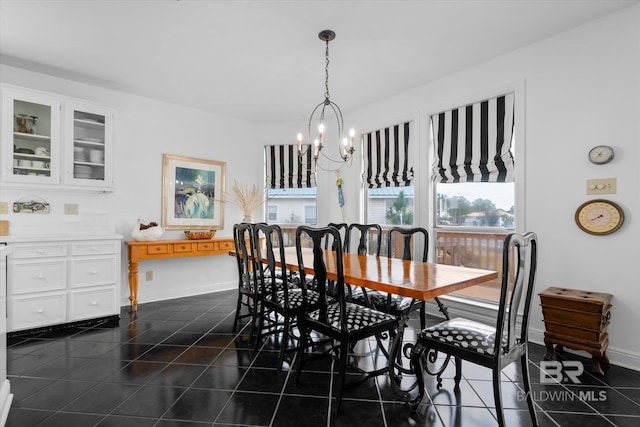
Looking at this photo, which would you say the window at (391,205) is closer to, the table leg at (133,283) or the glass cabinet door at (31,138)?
the table leg at (133,283)

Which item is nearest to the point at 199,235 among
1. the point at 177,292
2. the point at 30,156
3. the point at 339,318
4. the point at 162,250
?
the point at 162,250

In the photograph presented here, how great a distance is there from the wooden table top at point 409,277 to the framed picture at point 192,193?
8.69 feet

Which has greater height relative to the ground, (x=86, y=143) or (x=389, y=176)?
(x=86, y=143)

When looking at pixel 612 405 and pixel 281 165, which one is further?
pixel 281 165

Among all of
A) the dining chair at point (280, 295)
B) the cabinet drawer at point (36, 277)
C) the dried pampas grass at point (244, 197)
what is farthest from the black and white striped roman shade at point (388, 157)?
the cabinet drawer at point (36, 277)

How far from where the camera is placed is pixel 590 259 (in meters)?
2.74

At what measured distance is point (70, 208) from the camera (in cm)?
384

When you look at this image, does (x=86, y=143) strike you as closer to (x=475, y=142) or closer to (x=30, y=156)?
(x=30, y=156)

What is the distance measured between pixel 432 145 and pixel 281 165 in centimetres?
254

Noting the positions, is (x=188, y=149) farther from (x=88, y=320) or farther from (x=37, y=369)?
(x=37, y=369)

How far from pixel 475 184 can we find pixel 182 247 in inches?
148

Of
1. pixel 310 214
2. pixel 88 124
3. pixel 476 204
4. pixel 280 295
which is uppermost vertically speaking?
pixel 88 124

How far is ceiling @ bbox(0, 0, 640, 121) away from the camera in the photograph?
2.58m

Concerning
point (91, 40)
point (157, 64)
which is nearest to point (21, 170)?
point (91, 40)
